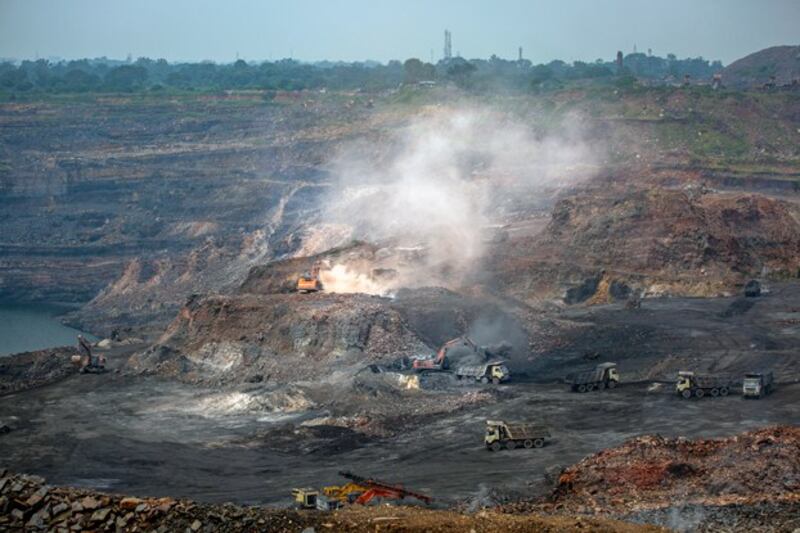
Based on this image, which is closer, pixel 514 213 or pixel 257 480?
pixel 257 480

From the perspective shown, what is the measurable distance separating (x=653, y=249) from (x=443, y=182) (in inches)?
1326

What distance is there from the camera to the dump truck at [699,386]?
43031 mm

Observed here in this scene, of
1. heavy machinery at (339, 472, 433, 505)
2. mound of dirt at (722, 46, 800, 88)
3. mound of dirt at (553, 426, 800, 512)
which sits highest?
mound of dirt at (722, 46, 800, 88)

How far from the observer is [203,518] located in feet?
75.2

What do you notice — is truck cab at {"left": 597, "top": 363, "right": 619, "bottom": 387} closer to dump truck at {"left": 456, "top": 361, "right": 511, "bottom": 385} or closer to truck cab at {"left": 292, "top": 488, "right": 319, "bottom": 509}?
dump truck at {"left": 456, "top": 361, "right": 511, "bottom": 385}

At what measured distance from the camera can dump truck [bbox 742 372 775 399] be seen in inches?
1642

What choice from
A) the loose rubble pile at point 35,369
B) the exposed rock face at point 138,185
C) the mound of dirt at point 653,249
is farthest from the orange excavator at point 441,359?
the exposed rock face at point 138,185

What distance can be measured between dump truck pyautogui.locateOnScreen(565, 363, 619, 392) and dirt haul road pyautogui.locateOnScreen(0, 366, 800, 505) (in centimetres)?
58

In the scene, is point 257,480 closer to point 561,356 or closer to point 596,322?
point 561,356

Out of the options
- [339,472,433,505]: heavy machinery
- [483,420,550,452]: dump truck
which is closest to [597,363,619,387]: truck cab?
[483,420,550,452]: dump truck

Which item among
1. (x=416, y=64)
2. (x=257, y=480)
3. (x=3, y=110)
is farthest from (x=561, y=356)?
(x=416, y=64)

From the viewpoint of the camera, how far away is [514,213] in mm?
88375

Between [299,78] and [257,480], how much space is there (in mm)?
151861

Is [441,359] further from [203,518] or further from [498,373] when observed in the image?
[203,518]
